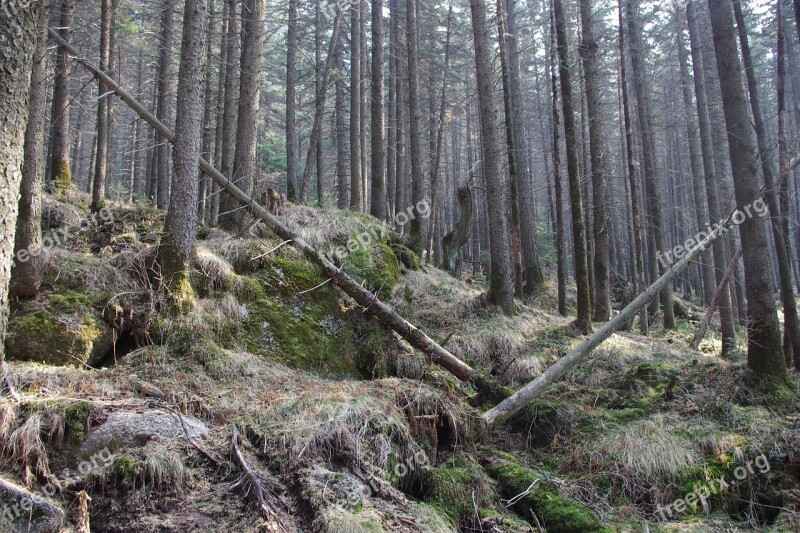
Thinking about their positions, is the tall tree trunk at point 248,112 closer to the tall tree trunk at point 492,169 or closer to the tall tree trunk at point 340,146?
the tall tree trunk at point 492,169

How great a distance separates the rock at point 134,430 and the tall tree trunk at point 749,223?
7443 mm

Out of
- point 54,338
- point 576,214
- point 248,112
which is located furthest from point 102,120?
point 576,214

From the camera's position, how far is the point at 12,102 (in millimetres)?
3564

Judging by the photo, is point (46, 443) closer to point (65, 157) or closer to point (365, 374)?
point (365, 374)

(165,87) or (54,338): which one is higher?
(165,87)

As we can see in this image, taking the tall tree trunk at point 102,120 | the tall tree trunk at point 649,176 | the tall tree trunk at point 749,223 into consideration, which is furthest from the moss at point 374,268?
the tall tree trunk at point 649,176

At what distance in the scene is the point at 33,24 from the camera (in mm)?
3734

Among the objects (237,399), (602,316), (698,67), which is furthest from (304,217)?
(698,67)

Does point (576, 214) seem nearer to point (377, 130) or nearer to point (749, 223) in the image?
point (749, 223)

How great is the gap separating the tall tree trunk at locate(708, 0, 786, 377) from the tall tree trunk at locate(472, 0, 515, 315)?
403 centimetres

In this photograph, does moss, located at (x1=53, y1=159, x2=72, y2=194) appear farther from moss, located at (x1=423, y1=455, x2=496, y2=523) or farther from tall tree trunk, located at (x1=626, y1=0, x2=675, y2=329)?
tall tree trunk, located at (x1=626, y1=0, x2=675, y2=329)

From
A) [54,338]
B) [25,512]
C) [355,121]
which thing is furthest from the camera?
[355,121]

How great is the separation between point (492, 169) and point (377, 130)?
17.9 ft

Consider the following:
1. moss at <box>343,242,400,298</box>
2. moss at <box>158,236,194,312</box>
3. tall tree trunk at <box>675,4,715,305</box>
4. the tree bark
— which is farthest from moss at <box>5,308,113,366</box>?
tall tree trunk at <box>675,4,715,305</box>
